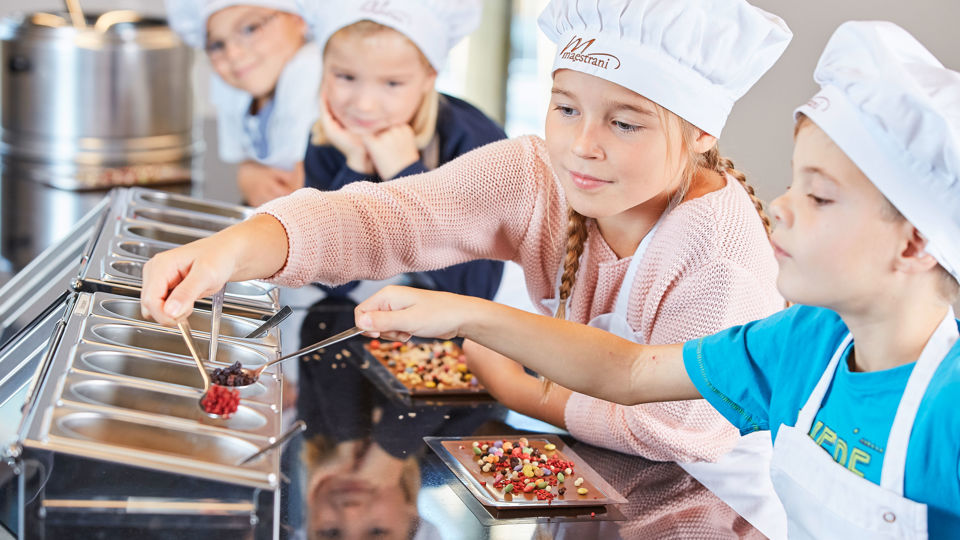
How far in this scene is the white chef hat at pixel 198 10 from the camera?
2.15 meters

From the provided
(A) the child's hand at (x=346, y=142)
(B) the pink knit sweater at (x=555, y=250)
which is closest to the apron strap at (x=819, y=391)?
(B) the pink knit sweater at (x=555, y=250)

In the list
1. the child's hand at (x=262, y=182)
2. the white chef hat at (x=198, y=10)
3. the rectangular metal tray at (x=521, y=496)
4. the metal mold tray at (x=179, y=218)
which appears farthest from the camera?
the child's hand at (x=262, y=182)

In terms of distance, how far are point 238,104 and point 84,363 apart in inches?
59.2

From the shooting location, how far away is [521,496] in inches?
40.6

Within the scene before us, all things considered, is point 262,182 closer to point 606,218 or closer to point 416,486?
point 606,218

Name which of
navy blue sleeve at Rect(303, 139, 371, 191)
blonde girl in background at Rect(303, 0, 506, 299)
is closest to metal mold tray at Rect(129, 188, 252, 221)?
blonde girl in background at Rect(303, 0, 506, 299)

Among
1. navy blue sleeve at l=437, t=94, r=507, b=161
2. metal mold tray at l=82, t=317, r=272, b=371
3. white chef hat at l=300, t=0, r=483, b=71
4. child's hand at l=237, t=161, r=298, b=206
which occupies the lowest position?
child's hand at l=237, t=161, r=298, b=206

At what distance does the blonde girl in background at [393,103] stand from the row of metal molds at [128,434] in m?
0.63

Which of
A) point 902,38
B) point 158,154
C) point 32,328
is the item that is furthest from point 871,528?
point 158,154

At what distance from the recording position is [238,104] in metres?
2.39

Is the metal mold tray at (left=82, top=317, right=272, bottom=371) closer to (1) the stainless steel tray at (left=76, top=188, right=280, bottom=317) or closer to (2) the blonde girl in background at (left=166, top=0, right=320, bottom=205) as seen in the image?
(1) the stainless steel tray at (left=76, top=188, right=280, bottom=317)

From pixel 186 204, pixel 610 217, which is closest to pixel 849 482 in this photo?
pixel 610 217

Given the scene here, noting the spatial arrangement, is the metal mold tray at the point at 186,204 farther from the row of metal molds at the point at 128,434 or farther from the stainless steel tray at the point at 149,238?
the row of metal molds at the point at 128,434

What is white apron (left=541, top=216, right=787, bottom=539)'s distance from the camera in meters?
1.14
